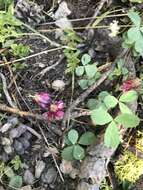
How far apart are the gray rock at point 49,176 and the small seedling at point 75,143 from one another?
12 cm

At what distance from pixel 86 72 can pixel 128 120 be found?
0.48 m

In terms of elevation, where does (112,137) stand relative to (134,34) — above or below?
below

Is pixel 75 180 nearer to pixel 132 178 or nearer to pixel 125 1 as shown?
pixel 132 178

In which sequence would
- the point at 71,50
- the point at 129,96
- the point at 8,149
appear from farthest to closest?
the point at 71,50 < the point at 8,149 < the point at 129,96

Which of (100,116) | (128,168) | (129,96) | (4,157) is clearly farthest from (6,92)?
(128,168)

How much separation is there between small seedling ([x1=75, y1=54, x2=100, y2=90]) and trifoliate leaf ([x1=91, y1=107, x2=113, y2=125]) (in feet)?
1.10

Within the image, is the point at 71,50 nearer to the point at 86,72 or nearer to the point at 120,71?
the point at 86,72

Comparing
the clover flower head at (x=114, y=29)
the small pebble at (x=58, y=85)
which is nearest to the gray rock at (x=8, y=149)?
the small pebble at (x=58, y=85)

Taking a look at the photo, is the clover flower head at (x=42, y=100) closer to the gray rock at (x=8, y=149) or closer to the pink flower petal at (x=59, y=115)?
the pink flower petal at (x=59, y=115)

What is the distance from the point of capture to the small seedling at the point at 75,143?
252 centimetres

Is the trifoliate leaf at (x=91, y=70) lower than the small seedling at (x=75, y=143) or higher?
higher

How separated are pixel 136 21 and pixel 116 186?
1.02m

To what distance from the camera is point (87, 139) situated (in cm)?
255

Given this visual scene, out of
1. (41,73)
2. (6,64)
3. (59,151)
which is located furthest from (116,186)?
(6,64)
